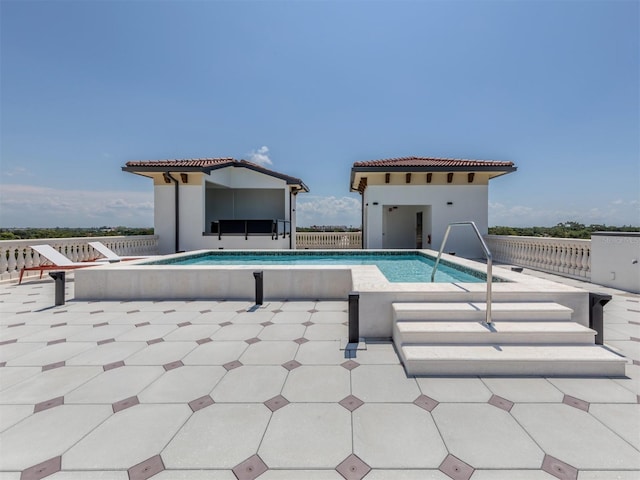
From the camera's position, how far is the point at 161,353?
3117 millimetres

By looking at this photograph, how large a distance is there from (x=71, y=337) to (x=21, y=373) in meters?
0.97

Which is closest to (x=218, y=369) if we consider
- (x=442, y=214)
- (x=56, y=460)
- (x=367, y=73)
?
(x=56, y=460)

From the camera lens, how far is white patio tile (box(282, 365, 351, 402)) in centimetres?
229

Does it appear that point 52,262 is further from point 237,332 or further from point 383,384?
point 383,384

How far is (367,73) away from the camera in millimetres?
11898

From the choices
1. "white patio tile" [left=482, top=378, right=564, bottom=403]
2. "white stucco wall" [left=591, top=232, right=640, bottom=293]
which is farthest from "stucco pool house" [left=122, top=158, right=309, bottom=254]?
"white stucco wall" [left=591, top=232, right=640, bottom=293]

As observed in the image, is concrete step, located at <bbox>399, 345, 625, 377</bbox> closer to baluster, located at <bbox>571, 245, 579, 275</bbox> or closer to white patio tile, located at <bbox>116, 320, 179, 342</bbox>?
white patio tile, located at <bbox>116, 320, 179, 342</bbox>

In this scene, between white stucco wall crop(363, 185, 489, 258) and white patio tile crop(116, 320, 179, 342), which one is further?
white stucco wall crop(363, 185, 489, 258)

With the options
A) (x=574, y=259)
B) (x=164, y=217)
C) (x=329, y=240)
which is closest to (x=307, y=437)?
(x=574, y=259)

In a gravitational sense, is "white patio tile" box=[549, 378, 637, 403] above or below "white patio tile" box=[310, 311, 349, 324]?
below

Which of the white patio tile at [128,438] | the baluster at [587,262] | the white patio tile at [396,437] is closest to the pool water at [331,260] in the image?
the baluster at [587,262]

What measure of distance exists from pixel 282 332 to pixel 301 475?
223cm

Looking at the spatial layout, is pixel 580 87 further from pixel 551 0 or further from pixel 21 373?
pixel 21 373

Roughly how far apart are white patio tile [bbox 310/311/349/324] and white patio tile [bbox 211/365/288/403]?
1479 mm
